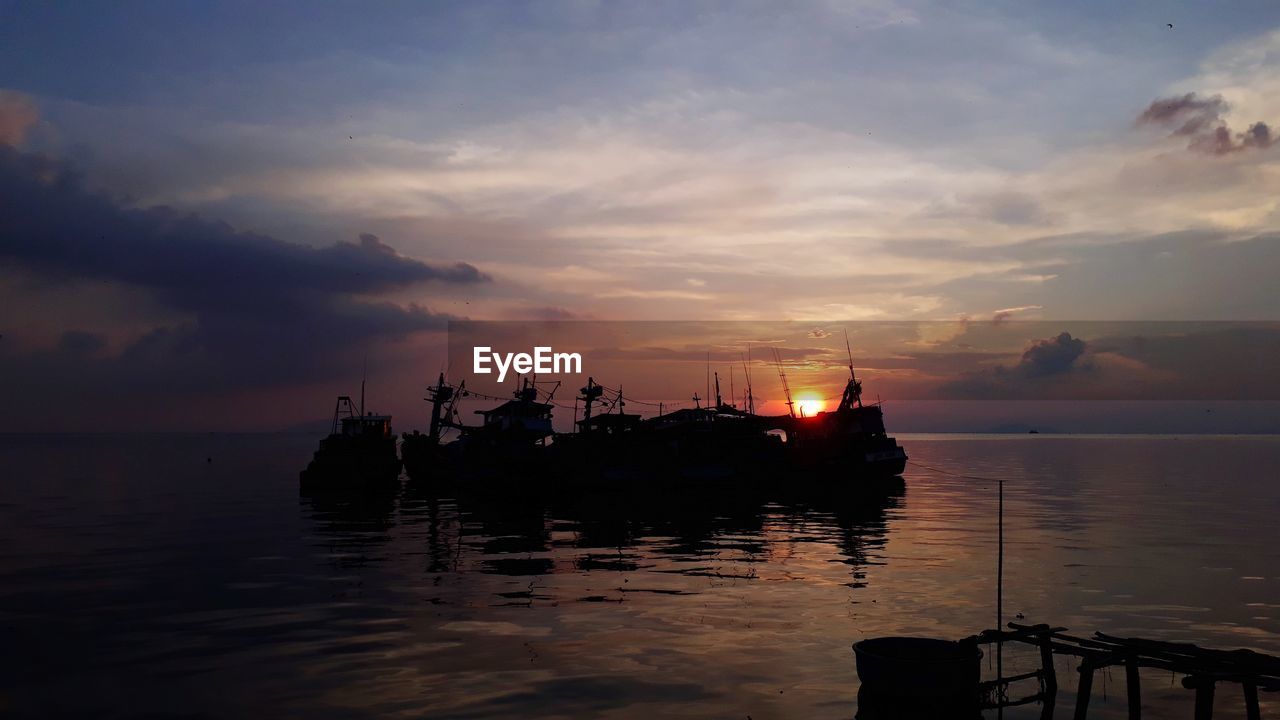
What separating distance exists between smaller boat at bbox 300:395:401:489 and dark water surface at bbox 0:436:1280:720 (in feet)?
94.8

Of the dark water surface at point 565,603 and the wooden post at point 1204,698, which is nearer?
the wooden post at point 1204,698

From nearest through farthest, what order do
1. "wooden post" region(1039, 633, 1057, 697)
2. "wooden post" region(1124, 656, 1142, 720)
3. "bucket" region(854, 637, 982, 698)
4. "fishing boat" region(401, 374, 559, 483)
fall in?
1. "bucket" region(854, 637, 982, 698)
2. "wooden post" region(1124, 656, 1142, 720)
3. "wooden post" region(1039, 633, 1057, 697)
4. "fishing boat" region(401, 374, 559, 483)

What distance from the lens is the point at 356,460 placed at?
102688 mm

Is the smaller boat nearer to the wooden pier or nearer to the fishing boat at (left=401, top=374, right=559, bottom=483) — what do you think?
the fishing boat at (left=401, top=374, right=559, bottom=483)

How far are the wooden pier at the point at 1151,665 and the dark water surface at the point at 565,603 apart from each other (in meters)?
0.90

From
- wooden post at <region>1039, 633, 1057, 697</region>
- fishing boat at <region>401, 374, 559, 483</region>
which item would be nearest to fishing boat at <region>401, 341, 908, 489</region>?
fishing boat at <region>401, 374, 559, 483</region>

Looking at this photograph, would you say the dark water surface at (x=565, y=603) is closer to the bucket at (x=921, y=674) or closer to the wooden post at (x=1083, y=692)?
the wooden post at (x=1083, y=692)

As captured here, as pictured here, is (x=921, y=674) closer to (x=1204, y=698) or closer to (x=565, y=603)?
(x=1204, y=698)

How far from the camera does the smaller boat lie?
3932 inches

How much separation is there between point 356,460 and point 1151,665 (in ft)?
318

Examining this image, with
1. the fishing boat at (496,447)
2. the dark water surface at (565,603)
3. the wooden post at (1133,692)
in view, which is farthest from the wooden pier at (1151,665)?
the fishing boat at (496,447)

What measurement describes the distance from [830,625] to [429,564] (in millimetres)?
22216

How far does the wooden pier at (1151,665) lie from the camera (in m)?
16.5

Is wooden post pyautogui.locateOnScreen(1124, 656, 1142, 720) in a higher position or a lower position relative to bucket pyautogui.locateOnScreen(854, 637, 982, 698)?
lower
